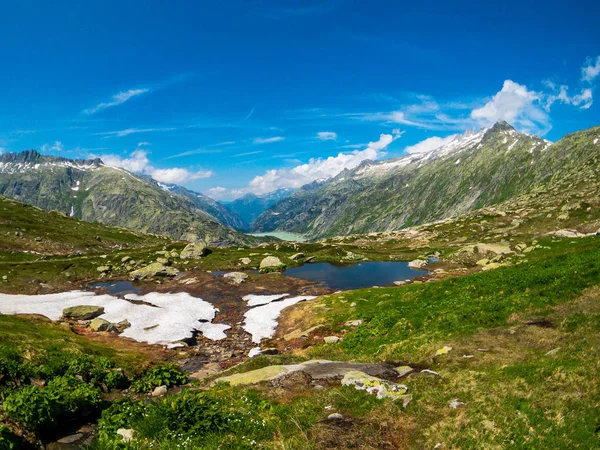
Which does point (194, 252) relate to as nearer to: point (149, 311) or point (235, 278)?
point (235, 278)

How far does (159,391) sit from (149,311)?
34808 mm

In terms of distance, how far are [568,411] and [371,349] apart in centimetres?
1707

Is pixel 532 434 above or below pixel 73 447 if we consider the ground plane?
above

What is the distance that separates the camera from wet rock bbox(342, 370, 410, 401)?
51.0 ft

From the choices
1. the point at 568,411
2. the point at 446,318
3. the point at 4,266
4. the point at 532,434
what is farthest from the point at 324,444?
the point at 4,266

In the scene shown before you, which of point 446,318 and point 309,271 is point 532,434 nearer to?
point 446,318

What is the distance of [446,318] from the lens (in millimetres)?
27922

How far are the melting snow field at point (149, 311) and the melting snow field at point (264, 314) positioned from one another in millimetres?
4399

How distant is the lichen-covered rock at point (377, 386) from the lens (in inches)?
610

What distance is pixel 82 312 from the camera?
55.5m

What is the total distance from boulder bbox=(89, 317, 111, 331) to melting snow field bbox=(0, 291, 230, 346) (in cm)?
232

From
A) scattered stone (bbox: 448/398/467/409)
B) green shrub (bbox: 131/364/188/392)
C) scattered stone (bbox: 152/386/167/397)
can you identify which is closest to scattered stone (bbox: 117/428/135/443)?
scattered stone (bbox: 152/386/167/397)

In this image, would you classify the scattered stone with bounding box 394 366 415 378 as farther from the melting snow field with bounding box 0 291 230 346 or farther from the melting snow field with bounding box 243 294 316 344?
the melting snow field with bounding box 0 291 230 346

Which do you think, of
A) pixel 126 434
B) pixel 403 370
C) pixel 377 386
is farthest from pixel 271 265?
pixel 126 434
